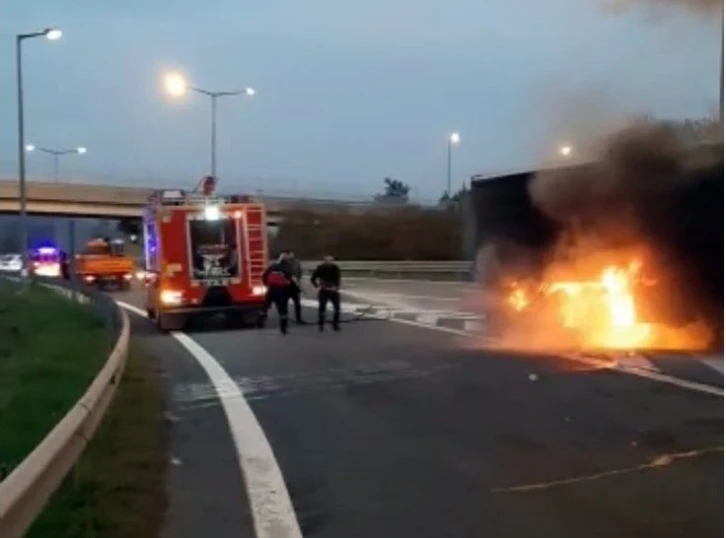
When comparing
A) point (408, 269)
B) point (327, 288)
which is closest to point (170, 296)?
point (327, 288)

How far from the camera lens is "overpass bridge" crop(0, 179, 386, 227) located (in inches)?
2613

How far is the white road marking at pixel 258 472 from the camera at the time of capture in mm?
7008

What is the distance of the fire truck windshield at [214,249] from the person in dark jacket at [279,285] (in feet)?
2.64

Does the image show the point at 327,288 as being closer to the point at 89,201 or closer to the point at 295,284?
the point at 295,284

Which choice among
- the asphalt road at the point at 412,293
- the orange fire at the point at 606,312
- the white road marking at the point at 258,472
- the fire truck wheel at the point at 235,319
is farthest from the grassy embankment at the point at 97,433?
the asphalt road at the point at 412,293

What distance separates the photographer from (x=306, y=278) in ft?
154

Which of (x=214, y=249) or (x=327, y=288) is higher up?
(x=214, y=249)

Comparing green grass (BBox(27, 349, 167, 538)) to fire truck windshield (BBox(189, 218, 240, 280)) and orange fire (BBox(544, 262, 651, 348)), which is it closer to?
orange fire (BBox(544, 262, 651, 348))

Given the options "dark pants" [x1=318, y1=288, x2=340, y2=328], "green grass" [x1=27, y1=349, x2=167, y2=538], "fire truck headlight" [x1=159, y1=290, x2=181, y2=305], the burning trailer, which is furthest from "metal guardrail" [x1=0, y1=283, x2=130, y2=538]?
"fire truck headlight" [x1=159, y1=290, x2=181, y2=305]

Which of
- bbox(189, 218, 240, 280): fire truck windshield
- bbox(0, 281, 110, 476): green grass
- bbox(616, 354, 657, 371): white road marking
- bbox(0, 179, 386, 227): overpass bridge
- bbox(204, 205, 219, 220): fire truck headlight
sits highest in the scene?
bbox(0, 179, 386, 227): overpass bridge

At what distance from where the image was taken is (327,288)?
24.5 meters

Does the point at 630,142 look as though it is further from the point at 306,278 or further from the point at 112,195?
the point at 112,195

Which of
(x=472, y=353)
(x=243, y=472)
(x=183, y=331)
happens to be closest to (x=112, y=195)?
(x=183, y=331)

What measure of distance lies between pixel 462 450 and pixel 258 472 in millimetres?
1610
